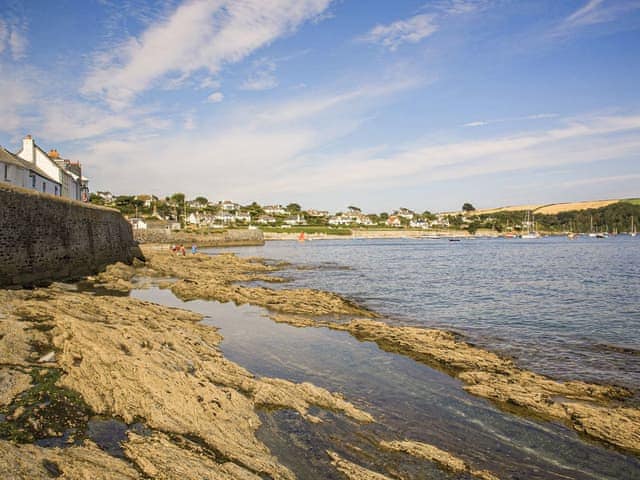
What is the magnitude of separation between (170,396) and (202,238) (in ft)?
278

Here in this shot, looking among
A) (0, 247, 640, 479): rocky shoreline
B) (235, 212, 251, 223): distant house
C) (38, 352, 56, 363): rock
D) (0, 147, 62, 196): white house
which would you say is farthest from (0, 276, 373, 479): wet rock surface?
(235, 212, 251, 223): distant house

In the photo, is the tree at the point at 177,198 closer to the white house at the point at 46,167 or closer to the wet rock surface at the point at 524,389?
the white house at the point at 46,167

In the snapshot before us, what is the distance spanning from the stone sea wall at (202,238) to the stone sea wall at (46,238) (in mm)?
39521

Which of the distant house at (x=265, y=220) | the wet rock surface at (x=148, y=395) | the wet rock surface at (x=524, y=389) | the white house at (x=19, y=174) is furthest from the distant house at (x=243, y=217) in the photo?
the wet rock surface at (x=148, y=395)

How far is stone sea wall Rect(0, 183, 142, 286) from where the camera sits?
795 inches

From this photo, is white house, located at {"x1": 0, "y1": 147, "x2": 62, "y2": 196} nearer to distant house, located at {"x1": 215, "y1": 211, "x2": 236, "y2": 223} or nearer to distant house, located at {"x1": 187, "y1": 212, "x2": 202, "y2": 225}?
distant house, located at {"x1": 187, "y1": 212, "x2": 202, "y2": 225}

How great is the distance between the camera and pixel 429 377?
11383 mm

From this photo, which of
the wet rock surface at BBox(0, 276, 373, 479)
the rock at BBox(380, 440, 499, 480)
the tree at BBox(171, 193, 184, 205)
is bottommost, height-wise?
the rock at BBox(380, 440, 499, 480)

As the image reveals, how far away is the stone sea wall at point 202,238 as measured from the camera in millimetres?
74500

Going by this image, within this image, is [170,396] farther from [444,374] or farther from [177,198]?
[177,198]

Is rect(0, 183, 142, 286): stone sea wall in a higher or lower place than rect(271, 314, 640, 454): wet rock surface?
higher

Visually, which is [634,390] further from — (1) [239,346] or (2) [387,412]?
(1) [239,346]

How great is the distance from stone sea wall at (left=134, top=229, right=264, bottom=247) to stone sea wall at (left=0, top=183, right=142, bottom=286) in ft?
130

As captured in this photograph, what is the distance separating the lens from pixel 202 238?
9012 centimetres
